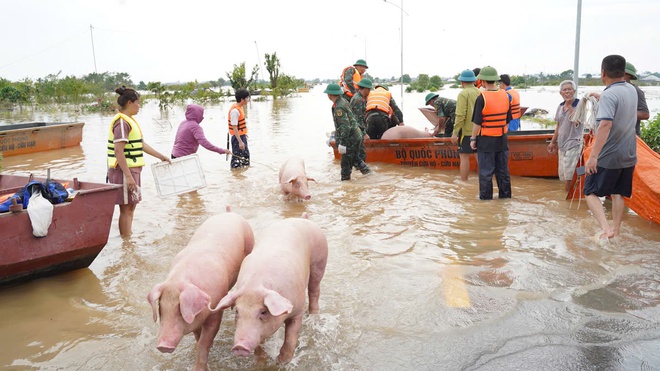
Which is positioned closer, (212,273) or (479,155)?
(212,273)

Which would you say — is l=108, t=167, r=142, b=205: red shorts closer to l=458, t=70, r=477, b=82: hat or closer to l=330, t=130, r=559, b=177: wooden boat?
l=458, t=70, r=477, b=82: hat

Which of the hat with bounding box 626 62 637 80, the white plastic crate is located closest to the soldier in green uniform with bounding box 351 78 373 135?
the white plastic crate

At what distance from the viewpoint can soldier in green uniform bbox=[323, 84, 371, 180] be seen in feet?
32.5

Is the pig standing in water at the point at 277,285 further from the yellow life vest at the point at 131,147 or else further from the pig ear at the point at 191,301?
the yellow life vest at the point at 131,147

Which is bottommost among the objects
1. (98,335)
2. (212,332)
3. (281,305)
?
(98,335)

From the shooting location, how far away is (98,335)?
171 inches

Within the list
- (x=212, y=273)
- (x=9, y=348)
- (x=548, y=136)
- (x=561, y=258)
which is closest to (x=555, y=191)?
(x=548, y=136)

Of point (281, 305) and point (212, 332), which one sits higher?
point (281, 305)

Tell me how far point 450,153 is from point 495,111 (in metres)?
2.99

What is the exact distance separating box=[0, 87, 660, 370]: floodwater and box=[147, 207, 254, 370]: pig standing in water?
52 centimetres

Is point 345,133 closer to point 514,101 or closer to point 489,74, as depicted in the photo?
point 489,74

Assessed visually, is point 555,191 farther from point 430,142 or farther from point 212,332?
point 212,332

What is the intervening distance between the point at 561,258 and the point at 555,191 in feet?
11.8

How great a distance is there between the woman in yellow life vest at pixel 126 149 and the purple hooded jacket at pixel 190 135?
2296 millimetres
